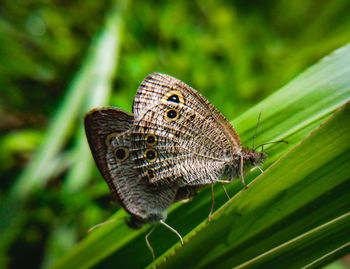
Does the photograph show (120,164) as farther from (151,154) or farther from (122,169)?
(151,154)

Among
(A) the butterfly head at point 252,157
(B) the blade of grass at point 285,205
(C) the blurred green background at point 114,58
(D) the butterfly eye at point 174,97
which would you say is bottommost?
(B) the blade of grass at point 285,205

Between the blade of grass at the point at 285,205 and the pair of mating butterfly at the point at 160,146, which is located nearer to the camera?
the blade of grass at the point at 285,205

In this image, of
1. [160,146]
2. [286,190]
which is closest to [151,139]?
[160,146]

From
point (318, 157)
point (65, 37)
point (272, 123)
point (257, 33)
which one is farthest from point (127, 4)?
point (318, 157)

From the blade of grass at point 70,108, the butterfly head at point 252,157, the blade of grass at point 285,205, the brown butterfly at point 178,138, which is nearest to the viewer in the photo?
the blade of grass at point 285,205

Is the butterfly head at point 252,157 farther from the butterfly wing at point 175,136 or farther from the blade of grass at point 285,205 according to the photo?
the blade of grass at point 285,205

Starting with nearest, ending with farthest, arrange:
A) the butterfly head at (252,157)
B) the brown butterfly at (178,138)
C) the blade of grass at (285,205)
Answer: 1. the blade of grass at (285,205)
2. the butterfly head at (252,157)
3. the brown butterfly at (178,138)

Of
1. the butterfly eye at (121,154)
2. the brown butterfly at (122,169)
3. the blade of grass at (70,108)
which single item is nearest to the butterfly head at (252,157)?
the brown butterfly at (122,169)
